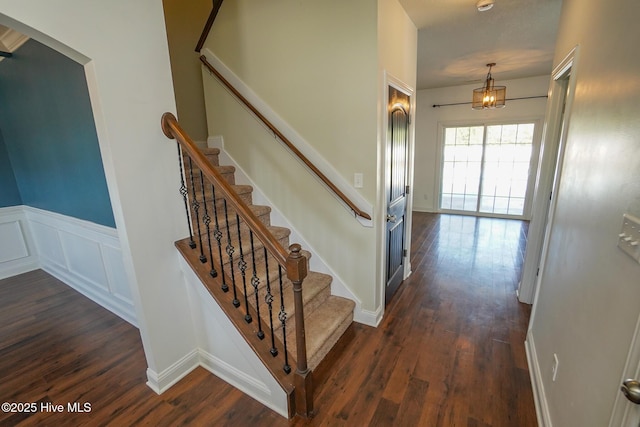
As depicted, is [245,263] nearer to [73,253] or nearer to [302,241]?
[302,241]

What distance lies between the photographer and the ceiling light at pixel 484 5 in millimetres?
2338

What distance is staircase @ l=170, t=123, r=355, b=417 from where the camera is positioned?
166 cm

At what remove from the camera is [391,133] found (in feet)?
8.20

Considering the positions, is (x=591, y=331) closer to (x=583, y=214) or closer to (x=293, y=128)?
(x=583, y=214)

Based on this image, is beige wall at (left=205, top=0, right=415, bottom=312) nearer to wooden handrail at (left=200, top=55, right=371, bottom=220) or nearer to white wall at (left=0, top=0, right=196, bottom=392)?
wooden handrail at (left=200, top=55, right=371, bottom=220)

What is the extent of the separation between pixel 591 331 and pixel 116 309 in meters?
3.54

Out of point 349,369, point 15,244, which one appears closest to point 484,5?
point 349,369

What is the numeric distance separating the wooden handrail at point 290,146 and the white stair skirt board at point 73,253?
1596 mm

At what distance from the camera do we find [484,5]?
2.38 m

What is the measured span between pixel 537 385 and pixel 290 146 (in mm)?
2414

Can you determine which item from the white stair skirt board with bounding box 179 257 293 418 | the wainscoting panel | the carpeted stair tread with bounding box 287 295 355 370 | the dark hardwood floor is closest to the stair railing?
the white stair skirt board with bounding box 179 257 293 418

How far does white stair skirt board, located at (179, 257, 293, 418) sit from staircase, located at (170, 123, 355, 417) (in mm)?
85

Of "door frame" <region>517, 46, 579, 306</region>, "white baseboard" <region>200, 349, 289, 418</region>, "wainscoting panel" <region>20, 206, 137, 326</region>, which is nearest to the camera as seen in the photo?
"white baseboard" <region>200, 349, 289, 418</region>

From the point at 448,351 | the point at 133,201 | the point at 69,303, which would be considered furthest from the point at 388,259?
the point at 69,303
